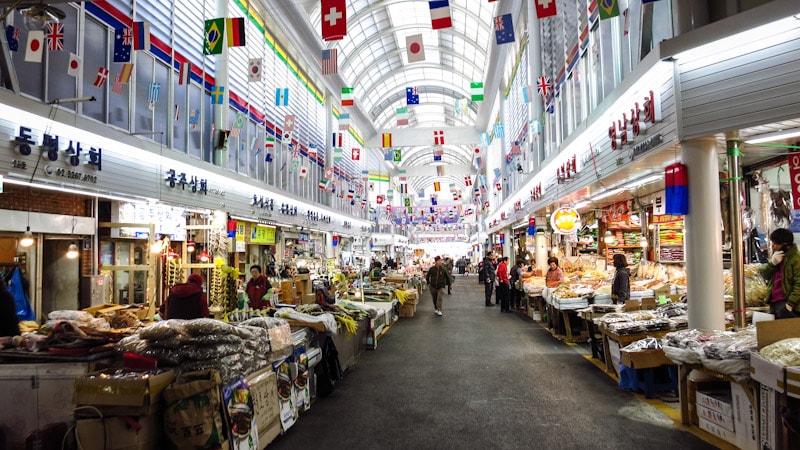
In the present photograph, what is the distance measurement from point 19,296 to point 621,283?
10385mm

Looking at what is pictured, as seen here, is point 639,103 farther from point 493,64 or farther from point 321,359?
point 493,64

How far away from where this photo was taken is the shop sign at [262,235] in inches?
613

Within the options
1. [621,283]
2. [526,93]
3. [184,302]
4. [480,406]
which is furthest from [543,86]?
A: [184,302]

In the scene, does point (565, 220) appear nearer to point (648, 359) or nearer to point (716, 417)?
point (648, 359)

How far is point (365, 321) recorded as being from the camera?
8906 mm

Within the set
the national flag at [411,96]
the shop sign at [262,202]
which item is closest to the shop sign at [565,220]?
the national flag at [411,96]

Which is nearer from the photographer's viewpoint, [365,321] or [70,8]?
[70,8]

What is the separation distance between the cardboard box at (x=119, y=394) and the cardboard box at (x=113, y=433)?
0.06m

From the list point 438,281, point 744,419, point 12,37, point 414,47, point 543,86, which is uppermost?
point 543,86

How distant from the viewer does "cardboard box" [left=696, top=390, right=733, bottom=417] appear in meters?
4.21

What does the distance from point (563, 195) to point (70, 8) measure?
11269 millimetres

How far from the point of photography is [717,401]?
4.31 m

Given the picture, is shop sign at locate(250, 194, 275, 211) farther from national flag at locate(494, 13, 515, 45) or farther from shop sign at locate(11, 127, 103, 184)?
national flag at locate(494, 13, 515, 45)

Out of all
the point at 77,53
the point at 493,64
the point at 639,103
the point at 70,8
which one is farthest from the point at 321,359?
the point at 493,64
